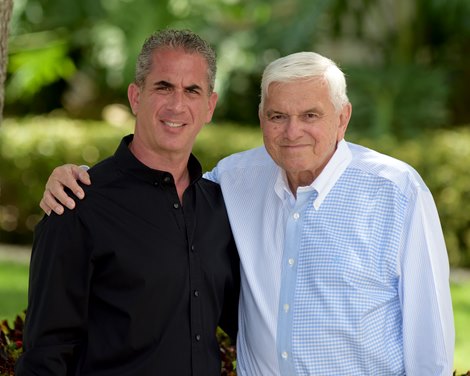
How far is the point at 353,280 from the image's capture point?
10.5 ft

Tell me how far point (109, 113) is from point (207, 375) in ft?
37.6

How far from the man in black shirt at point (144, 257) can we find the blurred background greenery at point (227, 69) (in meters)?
6.76

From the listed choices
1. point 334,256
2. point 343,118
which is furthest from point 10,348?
point 343,118

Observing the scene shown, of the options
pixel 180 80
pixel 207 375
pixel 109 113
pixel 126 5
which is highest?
pixel 126 5

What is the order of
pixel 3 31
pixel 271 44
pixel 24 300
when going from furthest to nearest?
pixel 271 44
pixel 24 300
pixel 3 31

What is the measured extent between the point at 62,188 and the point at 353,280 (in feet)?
3.41

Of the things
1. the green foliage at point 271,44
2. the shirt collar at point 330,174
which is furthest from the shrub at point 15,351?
the green foliage at point 271,44

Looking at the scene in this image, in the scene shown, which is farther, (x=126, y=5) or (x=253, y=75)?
(x=253, y=75)

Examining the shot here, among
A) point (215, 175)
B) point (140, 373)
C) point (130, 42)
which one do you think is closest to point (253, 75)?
point (130, 42)

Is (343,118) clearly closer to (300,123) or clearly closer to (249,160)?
(300,123)

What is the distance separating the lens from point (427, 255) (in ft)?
10.3

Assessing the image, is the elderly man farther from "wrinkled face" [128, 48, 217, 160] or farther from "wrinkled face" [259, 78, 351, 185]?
"wrinkled face" [128, 48, 217, 160]

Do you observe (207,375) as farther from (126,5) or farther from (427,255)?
(126,5)

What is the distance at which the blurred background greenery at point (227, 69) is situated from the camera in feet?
34.4
